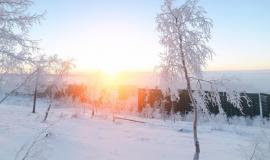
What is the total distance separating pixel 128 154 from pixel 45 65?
527cm

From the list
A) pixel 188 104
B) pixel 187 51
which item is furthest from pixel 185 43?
pixel 188 104

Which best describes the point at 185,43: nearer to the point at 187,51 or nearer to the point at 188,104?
the point at 187,51

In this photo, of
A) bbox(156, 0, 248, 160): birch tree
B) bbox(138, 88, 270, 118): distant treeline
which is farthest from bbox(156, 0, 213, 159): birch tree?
bbox(138, 88, 270, 118): distant treeline

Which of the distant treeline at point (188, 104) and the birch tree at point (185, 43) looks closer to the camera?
the birch tree at point (185, 43)

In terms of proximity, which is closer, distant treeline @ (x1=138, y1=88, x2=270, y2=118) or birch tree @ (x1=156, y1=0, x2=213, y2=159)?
birch tree @ (x1=156, y1=0, x2=213, y2=159)

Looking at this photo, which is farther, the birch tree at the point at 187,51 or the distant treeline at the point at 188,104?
the distant treeline at the point at 188,104

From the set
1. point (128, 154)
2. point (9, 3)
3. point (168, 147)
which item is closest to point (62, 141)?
point (128, 154)

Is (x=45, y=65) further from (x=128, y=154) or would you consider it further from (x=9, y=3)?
(x=128, y=154)

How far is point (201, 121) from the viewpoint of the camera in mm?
27562

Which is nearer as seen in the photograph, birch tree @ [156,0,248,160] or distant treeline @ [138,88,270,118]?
birch tree @ [156,0,248,160]

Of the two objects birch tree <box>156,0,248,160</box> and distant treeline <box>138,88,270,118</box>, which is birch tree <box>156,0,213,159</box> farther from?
distant treeline <box>138,88,270,118</box>

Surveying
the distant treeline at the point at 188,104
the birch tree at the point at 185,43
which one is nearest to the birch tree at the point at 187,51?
the birch tree at the point at 185,43

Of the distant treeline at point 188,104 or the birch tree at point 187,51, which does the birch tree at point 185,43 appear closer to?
the birch tree at point 187,51

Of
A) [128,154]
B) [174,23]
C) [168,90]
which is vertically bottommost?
[128,154]
